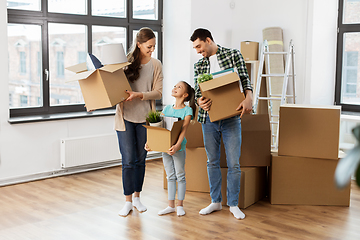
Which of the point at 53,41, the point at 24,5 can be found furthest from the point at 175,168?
the point at 24,5

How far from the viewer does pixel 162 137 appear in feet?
8.60

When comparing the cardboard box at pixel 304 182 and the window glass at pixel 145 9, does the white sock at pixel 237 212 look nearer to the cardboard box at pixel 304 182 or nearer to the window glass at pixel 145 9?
the cardboard box at pixel 304 182

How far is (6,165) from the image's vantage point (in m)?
3.62

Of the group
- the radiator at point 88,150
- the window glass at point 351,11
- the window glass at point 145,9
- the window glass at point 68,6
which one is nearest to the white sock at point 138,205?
the radiator at point 88,150

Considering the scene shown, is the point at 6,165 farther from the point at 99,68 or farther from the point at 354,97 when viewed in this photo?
the point at 354,97

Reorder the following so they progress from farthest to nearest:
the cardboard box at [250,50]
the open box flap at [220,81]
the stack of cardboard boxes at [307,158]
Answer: the cardboard box at [250,50] → the stack of cardboard boxes at [307,158] → the open box flap at [220,81]

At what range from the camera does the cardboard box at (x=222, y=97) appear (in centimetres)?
251

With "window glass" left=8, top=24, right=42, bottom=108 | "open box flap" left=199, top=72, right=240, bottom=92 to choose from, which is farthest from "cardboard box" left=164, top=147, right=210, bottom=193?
"window glass" left=8, top=24, right=42, bottom=108

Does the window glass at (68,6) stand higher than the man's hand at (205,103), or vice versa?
the window glass at (68,6)

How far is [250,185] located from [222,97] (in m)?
0.86

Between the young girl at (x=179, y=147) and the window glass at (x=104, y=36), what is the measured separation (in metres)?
2.18

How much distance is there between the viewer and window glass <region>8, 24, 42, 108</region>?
154 inches

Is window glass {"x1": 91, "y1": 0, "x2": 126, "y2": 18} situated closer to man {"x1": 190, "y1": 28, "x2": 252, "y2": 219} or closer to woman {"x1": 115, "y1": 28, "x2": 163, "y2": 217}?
woman {"x1": 115, "y1": 28, "x2": 163, "y2": 217}

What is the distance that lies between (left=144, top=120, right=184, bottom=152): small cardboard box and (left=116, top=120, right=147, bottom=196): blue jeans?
0.34ft
